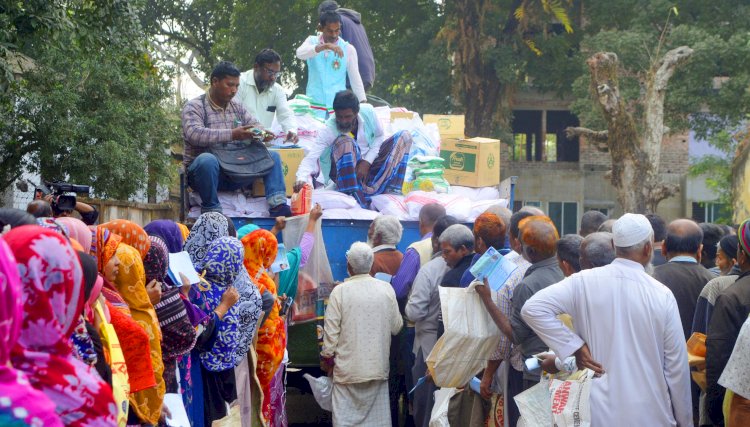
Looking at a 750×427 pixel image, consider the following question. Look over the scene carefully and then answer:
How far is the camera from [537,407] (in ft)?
18.0

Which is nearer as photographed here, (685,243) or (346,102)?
(685,243)

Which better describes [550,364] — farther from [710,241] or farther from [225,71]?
[225,71]

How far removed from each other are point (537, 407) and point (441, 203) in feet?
14.2

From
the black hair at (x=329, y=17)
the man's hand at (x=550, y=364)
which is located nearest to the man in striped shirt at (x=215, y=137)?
the black hair at (x=329, y=17)

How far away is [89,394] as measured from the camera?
268 cm

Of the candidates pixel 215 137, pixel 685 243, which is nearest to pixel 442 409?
pixel 685 243

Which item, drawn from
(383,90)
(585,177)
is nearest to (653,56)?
(383,90)

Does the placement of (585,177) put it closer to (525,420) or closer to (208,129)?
(208,129)

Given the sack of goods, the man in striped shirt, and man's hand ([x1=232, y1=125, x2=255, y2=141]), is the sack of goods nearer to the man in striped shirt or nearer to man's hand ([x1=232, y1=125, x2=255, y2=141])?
the man in striped shirt

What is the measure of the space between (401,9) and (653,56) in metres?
7.71

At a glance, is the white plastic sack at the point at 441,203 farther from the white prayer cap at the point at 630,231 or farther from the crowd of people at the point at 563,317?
the white prayer cap at the point at 630,231

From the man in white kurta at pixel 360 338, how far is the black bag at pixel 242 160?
1.48 meters

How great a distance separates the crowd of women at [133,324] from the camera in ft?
8.30

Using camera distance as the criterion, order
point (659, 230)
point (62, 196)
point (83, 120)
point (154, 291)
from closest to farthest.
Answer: point (154, 291) → point (62, 196) → point (659, 230) → point (83, 120)
